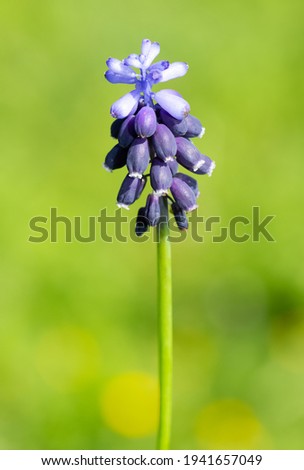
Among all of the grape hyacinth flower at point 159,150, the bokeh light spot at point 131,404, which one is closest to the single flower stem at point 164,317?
the grape hyacinth flower at point 159,150

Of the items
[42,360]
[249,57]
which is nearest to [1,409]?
[42,360]

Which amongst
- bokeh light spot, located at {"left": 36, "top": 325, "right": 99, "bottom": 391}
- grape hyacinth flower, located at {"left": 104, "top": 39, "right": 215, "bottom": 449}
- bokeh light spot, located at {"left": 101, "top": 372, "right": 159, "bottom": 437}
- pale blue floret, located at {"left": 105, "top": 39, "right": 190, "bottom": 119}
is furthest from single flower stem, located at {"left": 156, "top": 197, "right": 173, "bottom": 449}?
bokeh light spot, located at {"left": 36, "top": 325, "right": 99, "bottom": 391}

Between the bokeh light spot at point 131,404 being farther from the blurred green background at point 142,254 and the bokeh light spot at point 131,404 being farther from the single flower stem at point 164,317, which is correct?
the single flower stem at point 164,317

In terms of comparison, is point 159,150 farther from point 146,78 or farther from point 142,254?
point 142,254

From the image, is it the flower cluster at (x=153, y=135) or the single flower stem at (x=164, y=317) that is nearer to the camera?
the flower cluster at (x=153, y=135)

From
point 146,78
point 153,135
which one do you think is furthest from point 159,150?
point 146,78

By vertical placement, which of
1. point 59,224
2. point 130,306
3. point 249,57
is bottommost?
point 130,306
